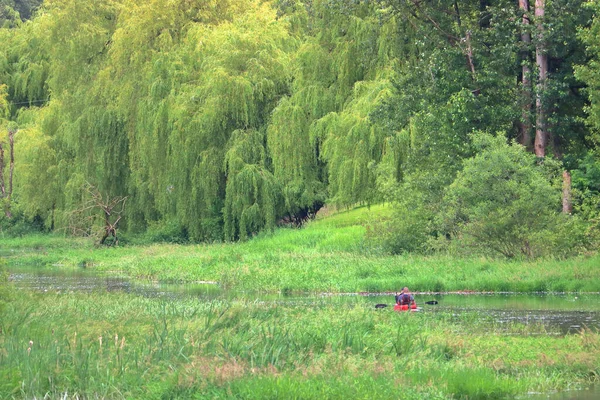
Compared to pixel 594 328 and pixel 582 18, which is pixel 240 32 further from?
pixel 594 328

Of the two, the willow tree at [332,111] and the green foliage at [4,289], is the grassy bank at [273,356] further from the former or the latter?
the willow tree at [332,111]

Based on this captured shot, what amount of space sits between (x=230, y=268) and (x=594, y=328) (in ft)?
51.3

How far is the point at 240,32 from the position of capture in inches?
1607

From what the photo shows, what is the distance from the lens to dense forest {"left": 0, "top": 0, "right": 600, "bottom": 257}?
1116 inches

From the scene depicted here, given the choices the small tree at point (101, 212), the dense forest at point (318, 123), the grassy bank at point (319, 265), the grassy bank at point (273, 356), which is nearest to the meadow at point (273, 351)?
the grassy bank at point (273, 356)

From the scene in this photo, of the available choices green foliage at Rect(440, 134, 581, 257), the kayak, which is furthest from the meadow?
green foliage at Rect(440, 134, 581, 257)

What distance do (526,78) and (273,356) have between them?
2079cm

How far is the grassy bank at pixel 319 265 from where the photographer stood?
2462cm

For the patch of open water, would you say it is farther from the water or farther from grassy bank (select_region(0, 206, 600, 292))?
the water

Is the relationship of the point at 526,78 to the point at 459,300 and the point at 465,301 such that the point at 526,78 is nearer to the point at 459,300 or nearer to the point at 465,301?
the point at 459,300

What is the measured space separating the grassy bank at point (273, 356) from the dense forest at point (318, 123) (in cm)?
1206

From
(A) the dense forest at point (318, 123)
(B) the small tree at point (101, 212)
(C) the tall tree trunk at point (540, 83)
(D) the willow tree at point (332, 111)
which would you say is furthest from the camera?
(B) the small tree at point (101, 212)

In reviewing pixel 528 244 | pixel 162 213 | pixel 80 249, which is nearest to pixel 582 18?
pixel 528 244

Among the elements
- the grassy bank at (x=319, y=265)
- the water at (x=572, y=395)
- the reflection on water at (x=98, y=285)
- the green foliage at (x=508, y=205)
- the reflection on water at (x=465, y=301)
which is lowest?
the water at (x=572, y=395)
